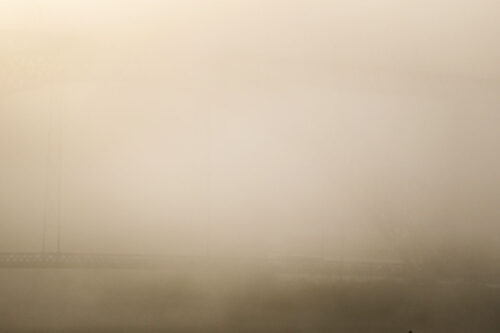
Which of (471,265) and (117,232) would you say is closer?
(117,232)

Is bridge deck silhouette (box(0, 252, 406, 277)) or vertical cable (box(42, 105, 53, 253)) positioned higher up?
vertical cable (box(42, 105, 53, 253))

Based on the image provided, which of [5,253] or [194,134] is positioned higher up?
[194,134]

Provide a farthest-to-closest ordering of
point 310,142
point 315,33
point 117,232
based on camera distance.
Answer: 1. point 310,142
2. point 117,232
3. point 315,33

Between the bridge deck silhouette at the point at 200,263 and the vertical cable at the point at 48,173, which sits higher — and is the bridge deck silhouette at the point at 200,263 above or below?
below

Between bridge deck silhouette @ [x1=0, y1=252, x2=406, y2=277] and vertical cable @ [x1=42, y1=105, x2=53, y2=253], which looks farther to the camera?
vertical cable @ [x1=42, y1=105, x2=53, y2=253]

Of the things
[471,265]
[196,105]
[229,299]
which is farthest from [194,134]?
[471,265]

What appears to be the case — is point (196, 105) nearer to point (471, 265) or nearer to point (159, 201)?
point (159, 201)

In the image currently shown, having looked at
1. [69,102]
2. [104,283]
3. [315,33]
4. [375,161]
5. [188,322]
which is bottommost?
[188,322]

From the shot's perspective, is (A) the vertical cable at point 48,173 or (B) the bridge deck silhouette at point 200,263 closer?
(B) the bridge deck silhouette at point 200,263

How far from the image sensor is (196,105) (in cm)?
566

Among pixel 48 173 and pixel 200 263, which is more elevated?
pixel 48 173

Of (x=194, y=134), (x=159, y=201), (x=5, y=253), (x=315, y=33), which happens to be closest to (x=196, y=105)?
(x=194, y=134)

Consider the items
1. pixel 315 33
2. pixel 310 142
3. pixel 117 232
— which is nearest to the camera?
pixel 315 33

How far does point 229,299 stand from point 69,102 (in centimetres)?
220
